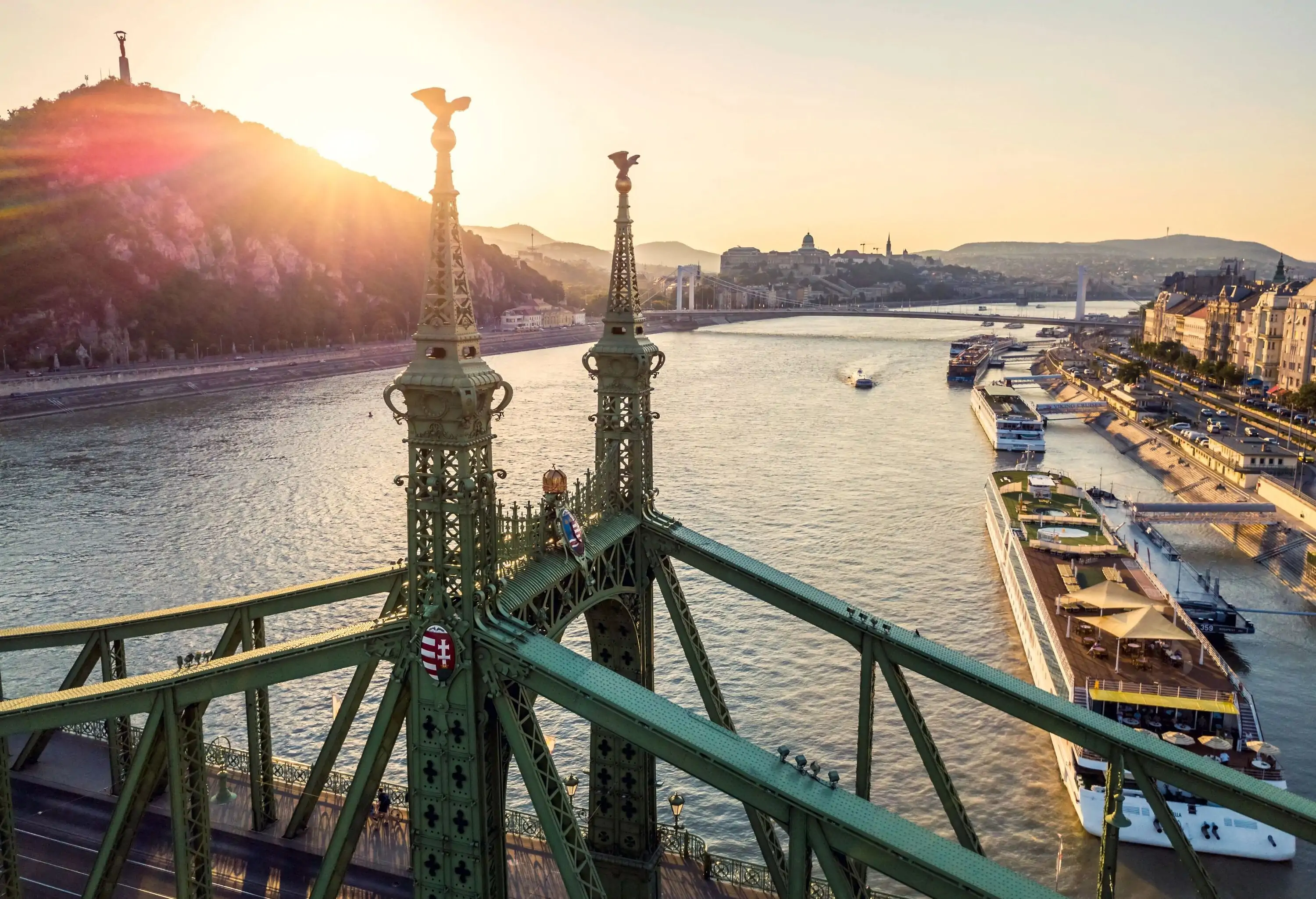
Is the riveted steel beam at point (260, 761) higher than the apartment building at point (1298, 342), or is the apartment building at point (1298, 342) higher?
the apartment building at point (1298, 342)

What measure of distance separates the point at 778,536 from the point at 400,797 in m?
35.1

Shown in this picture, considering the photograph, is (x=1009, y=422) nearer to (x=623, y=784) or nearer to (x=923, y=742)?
(x=923, y=742)

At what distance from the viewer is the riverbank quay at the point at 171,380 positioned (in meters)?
102

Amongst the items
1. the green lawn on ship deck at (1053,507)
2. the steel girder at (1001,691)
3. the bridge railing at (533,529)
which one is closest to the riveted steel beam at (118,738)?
the bridge railing at (533,529)

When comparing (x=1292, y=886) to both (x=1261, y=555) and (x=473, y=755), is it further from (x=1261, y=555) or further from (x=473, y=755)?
(x=1261, y=555)

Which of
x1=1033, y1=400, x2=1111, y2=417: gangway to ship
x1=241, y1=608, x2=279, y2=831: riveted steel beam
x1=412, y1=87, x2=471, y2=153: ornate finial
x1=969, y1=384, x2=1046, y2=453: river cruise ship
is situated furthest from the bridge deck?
x1=1033, y1=400, x2=1111, y2=417: gangway to ship

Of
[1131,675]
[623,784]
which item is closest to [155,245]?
[1131,675]

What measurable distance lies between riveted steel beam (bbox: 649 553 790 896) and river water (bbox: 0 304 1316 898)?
12.0 meters

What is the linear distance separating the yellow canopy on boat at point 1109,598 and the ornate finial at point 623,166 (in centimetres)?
2992

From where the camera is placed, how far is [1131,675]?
3444 centimetres

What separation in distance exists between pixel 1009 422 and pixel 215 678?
88434mm

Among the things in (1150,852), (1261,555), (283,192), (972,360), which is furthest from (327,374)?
(1150,852)

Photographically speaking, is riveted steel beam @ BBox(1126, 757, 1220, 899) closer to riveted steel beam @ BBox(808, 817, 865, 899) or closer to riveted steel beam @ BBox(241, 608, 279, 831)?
riveted steel beam @ BBox(808, 817, 865, 899)

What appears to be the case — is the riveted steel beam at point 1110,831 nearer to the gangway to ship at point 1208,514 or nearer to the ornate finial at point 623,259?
the ornate finial at point 623,259
